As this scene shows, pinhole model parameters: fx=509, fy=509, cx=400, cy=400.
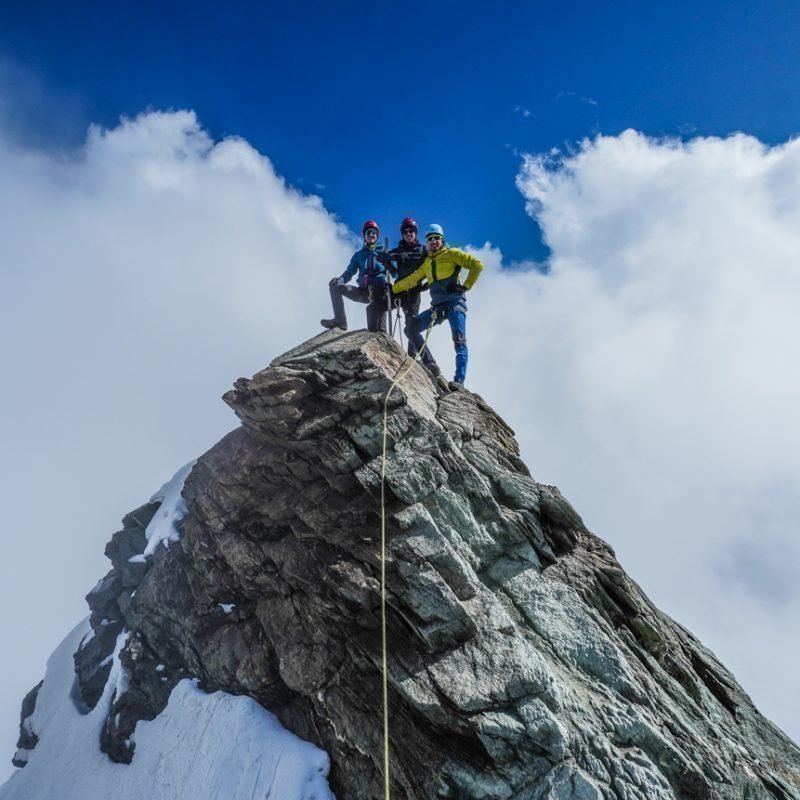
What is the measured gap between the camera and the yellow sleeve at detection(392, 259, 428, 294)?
12676 millimetres

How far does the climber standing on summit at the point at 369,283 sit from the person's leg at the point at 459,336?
1.85m

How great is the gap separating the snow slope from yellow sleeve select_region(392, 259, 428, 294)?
10.7 metres

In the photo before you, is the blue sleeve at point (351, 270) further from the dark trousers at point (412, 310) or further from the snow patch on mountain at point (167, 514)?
the snow patch on mountain at point (167, 514)

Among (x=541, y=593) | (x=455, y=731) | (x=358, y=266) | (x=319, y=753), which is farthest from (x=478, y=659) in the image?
(x=358, y=266)

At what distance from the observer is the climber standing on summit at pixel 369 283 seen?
1323 centimetres

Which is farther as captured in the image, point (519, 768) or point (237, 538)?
point (237, 538)

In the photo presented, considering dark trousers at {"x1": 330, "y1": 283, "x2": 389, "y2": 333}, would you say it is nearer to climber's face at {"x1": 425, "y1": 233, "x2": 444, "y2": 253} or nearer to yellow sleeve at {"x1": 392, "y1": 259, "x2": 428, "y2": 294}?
yellow sleeve at {"x1": 392, "y1": 259, "x2": 428, "y2": 294}

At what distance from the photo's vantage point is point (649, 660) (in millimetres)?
8906

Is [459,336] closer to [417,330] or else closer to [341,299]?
[417,330]

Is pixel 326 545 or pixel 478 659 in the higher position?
pixel 326 545

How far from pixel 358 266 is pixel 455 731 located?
1057 cm

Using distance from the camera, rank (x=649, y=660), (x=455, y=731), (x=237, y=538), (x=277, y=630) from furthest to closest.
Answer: (x=237, y=538) → (x=277, y=630) → (x=649, y=660) → (x=455, y=731)

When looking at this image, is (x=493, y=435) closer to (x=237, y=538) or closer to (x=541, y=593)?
(x=541, y=593)

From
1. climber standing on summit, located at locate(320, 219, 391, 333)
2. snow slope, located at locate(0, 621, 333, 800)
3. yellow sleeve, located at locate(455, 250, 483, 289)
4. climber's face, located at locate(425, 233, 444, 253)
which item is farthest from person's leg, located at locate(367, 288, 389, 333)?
snow slope, located at locate(0, 621, 333, 800)
